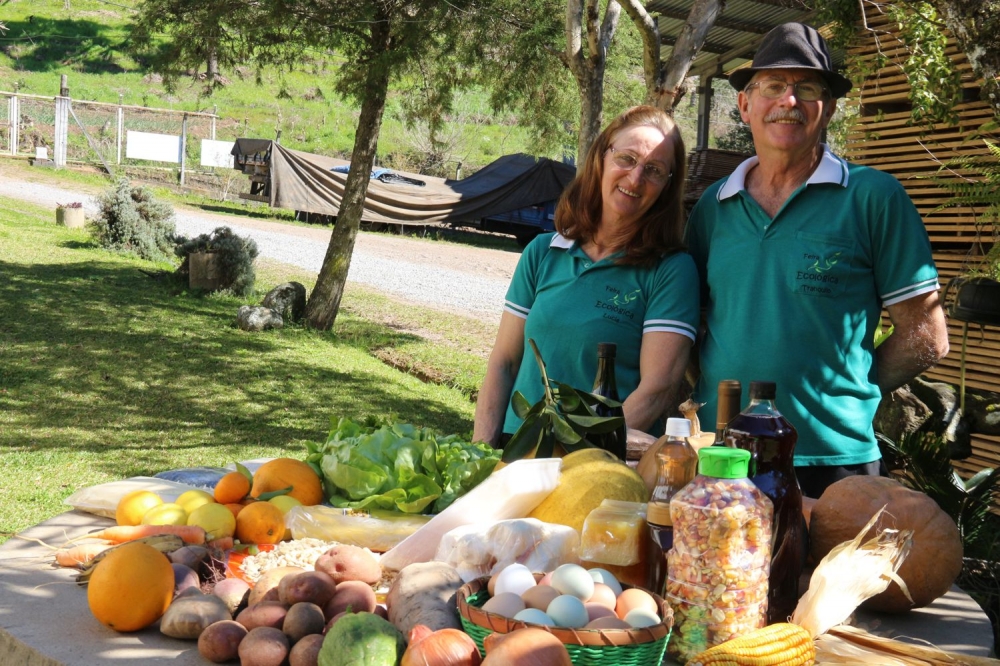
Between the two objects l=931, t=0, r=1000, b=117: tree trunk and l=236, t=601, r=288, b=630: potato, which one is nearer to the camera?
l=236, t=601, r=288, b=630: potato

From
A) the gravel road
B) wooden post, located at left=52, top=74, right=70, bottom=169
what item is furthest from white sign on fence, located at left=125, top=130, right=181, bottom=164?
the gravel road

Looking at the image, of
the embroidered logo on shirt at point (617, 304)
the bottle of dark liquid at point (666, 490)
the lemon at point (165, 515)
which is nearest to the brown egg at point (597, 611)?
the bottle of dark liquid at point (666, 490)

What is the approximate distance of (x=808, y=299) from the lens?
278 cm

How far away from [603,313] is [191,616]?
1595 mm

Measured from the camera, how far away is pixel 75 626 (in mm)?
1887

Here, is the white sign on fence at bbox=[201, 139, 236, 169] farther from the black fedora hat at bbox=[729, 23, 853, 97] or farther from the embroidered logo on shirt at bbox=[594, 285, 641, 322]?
the black fedora hat at bbox=[729, 23, 853, 97]

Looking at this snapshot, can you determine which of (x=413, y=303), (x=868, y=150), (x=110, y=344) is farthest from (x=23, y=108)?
(x=868, y=150)

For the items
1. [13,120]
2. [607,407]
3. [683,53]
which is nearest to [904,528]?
[607,407]

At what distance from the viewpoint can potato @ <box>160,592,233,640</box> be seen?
178cm

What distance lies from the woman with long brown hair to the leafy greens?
2.05 ft

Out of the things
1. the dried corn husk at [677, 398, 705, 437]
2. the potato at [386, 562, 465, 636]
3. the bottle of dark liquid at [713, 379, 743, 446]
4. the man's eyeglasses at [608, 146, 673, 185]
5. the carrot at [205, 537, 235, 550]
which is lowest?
Answer: the carrot at [205, 537, 235, 550]

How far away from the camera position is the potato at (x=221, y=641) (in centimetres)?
169

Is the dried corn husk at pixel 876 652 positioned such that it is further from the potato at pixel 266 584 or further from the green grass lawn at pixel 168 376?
the green grass lawn at pixel 168 376

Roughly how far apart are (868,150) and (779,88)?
18.3 feet
